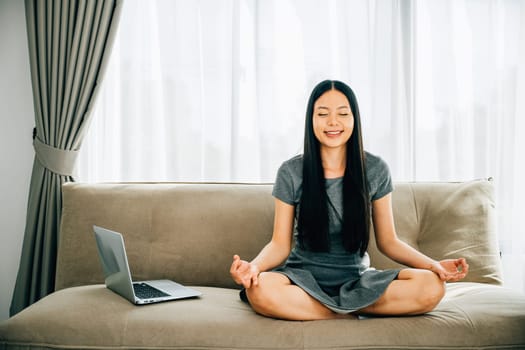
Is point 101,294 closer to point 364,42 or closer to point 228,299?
point 228,299

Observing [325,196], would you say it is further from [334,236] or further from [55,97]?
[55,97]

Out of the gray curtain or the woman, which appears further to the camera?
the gray curtain

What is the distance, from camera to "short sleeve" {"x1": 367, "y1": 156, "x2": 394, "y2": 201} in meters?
1.76

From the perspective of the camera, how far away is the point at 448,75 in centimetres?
257

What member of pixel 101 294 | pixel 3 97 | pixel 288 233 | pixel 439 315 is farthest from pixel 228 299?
pixel 3 97

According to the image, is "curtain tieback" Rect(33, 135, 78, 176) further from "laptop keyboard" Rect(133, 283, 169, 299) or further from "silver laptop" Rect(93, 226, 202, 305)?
"laptop keyboard" Rect(133, 283, 169, 299)

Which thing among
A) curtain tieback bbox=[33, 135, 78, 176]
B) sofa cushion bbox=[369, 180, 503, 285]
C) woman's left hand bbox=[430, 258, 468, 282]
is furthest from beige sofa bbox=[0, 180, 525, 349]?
curtain tieback bbox=[33, 135, 78, 176]

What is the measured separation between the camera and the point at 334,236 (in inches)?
67.3

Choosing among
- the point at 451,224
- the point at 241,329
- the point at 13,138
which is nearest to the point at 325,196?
the point at 241,329

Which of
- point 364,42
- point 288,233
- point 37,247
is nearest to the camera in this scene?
point 288,233

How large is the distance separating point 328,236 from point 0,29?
2.16 metres

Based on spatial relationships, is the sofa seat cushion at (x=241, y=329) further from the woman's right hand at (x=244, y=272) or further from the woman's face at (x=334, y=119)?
the woman's face at (x=334, y=119)

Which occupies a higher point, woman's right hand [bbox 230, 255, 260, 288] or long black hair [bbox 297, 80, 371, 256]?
long black hair [bbox 297, 80, 371, 256]

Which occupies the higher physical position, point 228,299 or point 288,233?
point 288,233
